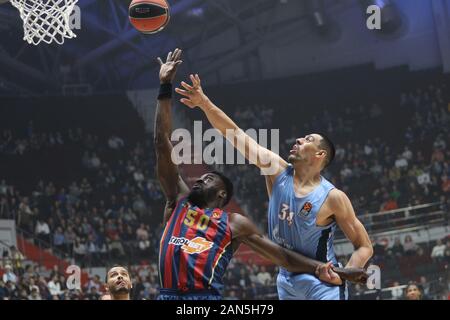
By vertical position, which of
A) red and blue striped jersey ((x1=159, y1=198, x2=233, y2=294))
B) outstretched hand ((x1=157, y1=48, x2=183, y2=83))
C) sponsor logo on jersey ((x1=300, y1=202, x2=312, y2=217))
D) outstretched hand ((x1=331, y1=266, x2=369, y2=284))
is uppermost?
outstretched hand ((x1=157, y1=48, x2=183, y2=83))

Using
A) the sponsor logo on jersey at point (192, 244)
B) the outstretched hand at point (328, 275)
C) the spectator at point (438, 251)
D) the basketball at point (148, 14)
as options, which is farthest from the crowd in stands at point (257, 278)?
the outstretched hand at point (328, 275)

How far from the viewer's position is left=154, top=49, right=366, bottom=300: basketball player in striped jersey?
4.20 m

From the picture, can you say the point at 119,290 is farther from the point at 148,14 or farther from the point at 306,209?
the point at 148,14

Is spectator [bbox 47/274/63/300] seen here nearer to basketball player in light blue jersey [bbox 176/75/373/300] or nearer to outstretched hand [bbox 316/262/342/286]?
basketball player in light blue jersey [bbox 176/75/373/300]

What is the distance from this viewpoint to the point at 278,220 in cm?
470

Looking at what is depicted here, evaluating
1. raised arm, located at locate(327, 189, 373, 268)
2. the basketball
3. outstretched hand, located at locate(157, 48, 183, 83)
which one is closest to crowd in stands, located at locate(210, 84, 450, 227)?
the basketball

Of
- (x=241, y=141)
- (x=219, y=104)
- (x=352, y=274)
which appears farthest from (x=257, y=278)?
(x=352, y=274)

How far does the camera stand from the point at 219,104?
20156mm

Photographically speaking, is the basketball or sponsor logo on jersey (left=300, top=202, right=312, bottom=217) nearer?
sponsor logo on jersey (left=300, top=202, right=312, bottom=217)

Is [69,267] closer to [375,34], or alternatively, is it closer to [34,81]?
[34,81]

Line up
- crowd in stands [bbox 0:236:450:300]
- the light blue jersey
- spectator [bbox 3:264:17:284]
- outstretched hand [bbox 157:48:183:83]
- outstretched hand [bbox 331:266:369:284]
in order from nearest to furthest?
1. outstretched hand [bbox 331:266:369:284]
2. the light blue jersey
3. outstretched hand [bbox 157:48:183:83]
4. spectator [bbox 3:264:17:284]
5. crowd in stands [bbox 0:236:450:300]

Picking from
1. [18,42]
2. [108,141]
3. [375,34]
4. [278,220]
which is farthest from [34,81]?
[278,220]

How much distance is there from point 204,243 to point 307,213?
27.5 inches

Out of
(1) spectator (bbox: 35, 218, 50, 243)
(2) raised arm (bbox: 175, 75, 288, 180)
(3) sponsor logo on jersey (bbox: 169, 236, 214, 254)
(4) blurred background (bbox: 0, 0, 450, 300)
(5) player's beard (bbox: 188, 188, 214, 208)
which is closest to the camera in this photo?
(3) sponsor logo on jersey (bbox: 169, 236, 214, 254)
